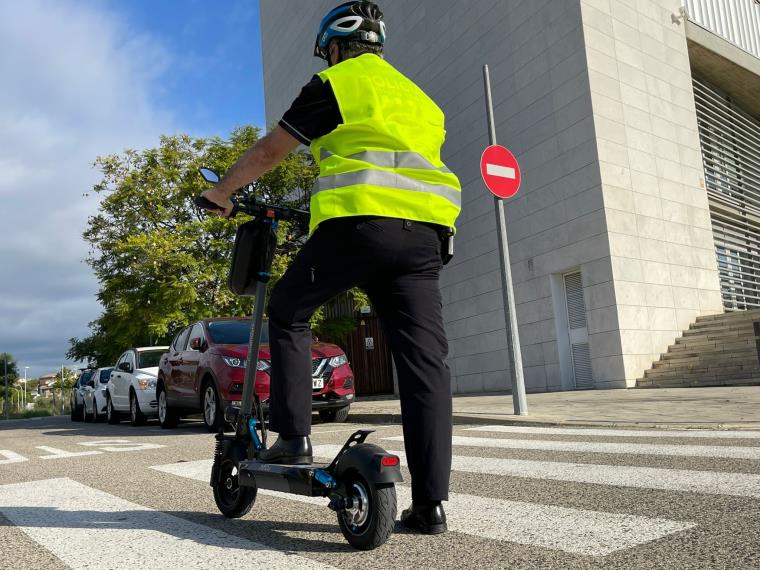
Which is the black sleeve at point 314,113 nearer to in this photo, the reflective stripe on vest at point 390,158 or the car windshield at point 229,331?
the reflective stripe on vest at point 390,158

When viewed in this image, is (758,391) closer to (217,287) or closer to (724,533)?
(724,533)

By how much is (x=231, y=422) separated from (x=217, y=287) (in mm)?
14559

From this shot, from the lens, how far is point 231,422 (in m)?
3.28

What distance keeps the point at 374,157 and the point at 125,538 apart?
188cm

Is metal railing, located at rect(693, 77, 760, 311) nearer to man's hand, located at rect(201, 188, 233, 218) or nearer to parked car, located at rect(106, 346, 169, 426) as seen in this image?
parked car, located at rect(106, 346, 169, 426)

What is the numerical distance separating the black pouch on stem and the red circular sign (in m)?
6.30

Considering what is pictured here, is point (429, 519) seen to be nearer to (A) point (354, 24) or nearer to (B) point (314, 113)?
(B) point (314, 113)

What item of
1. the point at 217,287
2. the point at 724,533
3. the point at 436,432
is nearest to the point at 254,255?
the point at 436,432

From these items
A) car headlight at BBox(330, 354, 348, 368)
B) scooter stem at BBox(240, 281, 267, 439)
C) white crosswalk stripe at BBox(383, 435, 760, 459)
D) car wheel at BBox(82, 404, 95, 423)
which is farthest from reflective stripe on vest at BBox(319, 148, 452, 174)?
car wheel at BBox(82, 404, 95, 423)

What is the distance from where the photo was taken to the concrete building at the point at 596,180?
50.4ft

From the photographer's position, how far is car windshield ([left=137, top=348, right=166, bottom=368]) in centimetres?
1512

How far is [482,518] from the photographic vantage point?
296cm


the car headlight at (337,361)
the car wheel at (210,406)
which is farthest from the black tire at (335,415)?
the car wheel at (210,406)

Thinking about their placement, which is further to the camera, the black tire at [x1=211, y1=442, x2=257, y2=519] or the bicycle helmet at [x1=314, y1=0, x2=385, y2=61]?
the black tire at [x1=211, y1=442, x2=257, y2=519]
